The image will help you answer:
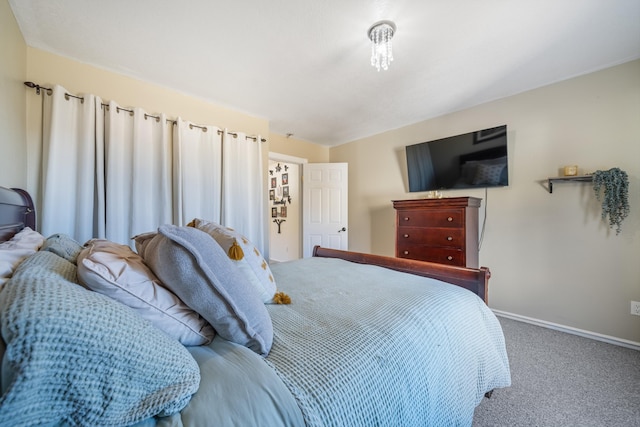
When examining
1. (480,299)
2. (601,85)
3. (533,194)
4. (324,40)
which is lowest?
(480,299)

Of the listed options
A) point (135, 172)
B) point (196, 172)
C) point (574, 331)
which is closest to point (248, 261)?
point (135, 172)

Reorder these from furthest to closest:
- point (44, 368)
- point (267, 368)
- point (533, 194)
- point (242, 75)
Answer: point (533, 194) → point (242, 75) → point (267, 368) → point (44, 368)

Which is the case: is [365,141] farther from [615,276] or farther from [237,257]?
[237,257]

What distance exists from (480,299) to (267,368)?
1.24 m

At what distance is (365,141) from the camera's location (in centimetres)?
405

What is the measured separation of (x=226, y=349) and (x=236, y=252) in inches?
14.7

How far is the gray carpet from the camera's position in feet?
4.37

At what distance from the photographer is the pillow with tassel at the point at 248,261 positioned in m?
1.01

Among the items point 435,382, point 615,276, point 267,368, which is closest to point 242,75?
point 267,368

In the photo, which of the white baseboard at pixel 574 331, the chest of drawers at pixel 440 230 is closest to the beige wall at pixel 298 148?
the chest of drawers at pixel 440 230

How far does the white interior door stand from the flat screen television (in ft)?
3.61

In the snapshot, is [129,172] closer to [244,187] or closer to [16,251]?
[244,187]

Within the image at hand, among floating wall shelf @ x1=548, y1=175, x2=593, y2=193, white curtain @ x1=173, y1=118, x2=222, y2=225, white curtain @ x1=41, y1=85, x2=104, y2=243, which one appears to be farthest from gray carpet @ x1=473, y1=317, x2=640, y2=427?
white curtain @ x1=41, y1=85, x2=104, y2=243

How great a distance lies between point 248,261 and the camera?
108cm
